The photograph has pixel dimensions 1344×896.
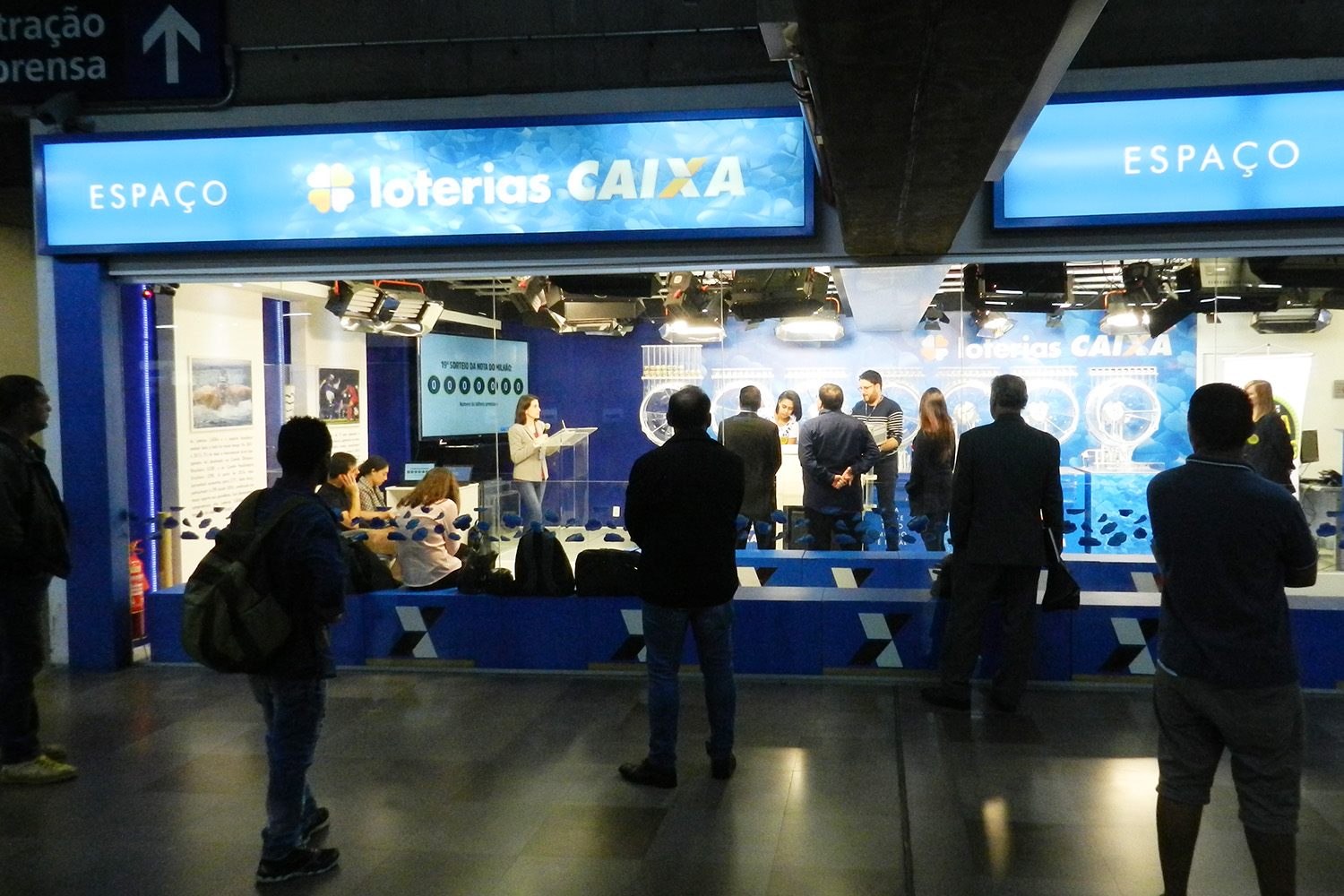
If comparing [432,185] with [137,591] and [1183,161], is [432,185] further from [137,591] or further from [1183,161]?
[1183,161]

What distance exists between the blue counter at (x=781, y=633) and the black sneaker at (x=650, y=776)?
171 cm

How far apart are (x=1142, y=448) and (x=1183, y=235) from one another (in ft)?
8.46

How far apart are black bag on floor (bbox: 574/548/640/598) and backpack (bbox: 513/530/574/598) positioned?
0.08 m

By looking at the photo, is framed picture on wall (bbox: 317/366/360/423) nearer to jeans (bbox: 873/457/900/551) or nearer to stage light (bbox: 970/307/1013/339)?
jeans (bbox: 873/457/900/551)

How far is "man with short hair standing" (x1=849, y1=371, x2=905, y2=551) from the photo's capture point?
24.0ft

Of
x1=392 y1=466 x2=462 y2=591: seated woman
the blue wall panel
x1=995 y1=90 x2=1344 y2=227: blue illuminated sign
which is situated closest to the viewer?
x1=995 y1=90 x2=1344 y2=227: blue illuminated sign

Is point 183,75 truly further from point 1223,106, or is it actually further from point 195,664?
point 1223,106

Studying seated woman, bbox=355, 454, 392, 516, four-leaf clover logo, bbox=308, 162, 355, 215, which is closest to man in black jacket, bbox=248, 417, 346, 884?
four-leaf clover logo, bbox=308, 162, 355, 215

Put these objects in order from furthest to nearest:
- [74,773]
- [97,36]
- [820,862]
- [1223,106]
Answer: [97,36], [1223,106], [74,773], [820,862]

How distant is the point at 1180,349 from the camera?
762 centimetres

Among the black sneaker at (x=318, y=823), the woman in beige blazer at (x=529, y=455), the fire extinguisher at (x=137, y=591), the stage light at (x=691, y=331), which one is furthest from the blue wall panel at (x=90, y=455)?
the stage light at (x=691, y=331)

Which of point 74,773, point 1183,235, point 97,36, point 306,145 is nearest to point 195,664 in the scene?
point 74,773

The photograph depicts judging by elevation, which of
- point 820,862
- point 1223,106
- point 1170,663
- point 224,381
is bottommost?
point 820,862

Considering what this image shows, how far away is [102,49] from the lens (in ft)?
18.1
